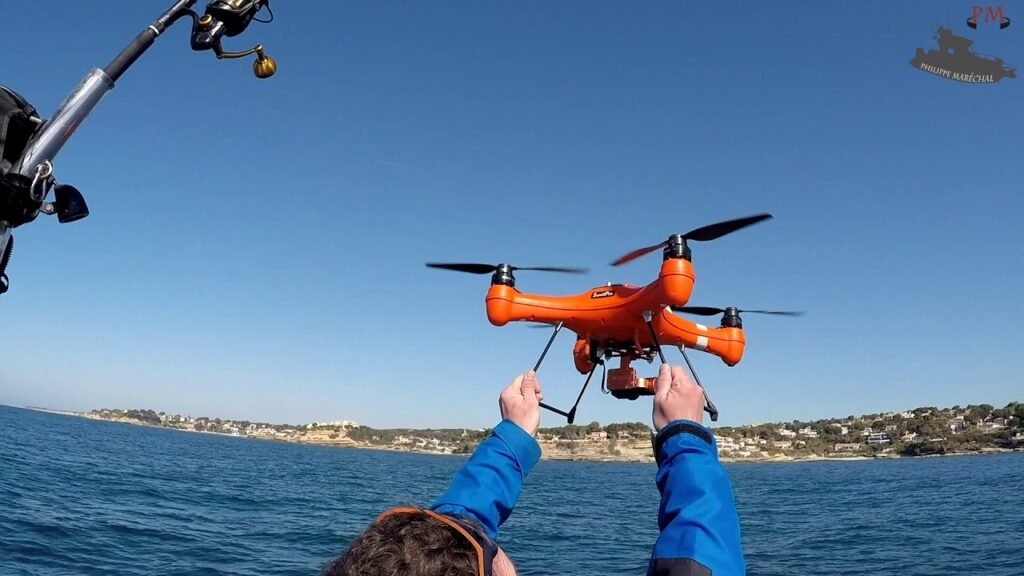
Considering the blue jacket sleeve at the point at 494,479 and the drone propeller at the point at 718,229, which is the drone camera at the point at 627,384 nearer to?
the drone propeller at the point at 718,229

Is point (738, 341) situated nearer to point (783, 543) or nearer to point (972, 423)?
point (783, 543)

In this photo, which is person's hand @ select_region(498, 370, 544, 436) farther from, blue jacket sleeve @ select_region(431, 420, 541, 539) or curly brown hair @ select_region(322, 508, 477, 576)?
curly brown hair @ select_region(322, 508, 477, 576)

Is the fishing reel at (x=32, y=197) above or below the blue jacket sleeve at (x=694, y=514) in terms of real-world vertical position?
above

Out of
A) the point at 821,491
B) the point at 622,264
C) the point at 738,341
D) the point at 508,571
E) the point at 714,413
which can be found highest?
the point at 622,264

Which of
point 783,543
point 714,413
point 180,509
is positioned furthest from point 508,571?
point 180,509

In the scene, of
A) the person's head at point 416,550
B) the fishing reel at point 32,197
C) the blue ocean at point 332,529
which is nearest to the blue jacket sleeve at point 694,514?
the person's head at point 416,550

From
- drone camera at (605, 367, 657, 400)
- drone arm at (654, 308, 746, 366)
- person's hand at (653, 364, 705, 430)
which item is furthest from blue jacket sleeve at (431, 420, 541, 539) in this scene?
drone arm at (654, 308, 746, 366)
